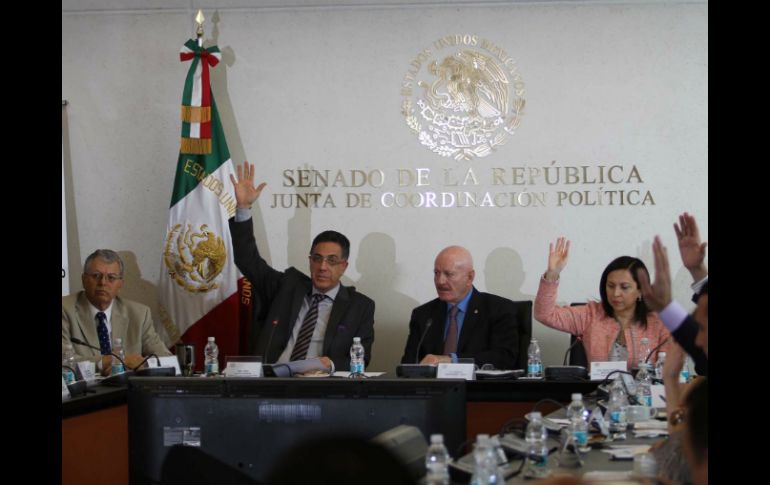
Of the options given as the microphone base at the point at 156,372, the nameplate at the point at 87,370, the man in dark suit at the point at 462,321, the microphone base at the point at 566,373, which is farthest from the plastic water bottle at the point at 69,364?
the microphone base at the point at 566,373

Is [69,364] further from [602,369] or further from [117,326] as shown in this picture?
[602,369]

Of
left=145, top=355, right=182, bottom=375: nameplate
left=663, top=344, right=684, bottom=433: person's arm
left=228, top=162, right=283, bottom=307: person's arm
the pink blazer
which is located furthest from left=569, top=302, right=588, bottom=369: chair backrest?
left=663, top=344, right=684, bottom=433: person's arm

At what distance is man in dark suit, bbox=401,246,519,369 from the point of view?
5.57m

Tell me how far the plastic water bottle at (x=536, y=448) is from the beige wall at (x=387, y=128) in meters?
3.88

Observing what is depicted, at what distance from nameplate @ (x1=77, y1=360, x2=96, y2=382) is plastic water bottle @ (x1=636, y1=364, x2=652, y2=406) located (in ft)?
8.42

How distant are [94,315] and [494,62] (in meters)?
3.16

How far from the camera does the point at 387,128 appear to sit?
22.4 ft

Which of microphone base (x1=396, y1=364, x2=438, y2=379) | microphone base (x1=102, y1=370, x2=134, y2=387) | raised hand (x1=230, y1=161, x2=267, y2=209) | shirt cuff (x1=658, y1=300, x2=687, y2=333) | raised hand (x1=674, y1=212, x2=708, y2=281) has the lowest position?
microphone base (x1=102, y1=370, x2=134, y2=387)

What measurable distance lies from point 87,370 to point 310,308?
4.94 ft

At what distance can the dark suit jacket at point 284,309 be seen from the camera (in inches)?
227

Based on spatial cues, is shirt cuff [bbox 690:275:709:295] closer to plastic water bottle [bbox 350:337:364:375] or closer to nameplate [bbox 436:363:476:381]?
nameplate [bbox 436:363:476:381]

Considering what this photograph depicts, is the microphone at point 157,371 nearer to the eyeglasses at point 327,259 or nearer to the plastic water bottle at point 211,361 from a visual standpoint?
the plastic water bottle at point 211,361

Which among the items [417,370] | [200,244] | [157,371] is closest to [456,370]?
[417,370]
